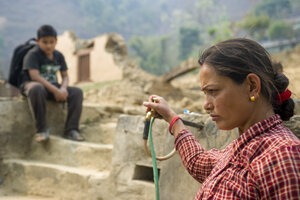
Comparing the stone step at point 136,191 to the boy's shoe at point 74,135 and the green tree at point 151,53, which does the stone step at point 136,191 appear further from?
the green tree at point 151,53

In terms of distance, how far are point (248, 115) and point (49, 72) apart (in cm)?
348

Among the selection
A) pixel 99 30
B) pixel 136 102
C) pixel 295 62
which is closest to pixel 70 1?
pixel 99 30

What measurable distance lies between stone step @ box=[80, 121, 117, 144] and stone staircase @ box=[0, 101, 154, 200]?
0.01m

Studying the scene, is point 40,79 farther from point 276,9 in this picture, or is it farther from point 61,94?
point 276,9

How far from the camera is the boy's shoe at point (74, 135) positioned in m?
3.96

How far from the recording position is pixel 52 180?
3.53 meters

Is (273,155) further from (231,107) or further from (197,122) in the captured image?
(197,122)

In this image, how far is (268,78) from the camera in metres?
1.12

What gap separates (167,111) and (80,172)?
218 cm

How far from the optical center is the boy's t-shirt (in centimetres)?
392

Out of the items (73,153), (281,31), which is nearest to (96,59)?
(73,153)

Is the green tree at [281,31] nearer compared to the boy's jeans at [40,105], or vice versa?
the boy's jeans at [40,105]

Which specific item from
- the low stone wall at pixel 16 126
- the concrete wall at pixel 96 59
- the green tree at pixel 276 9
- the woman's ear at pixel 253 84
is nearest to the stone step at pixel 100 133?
the low stone wall at pixel 16 126

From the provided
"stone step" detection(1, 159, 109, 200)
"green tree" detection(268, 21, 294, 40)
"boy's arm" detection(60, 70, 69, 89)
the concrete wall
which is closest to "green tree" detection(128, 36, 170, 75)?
"green tree" detection(268, 21, 294, 40)
